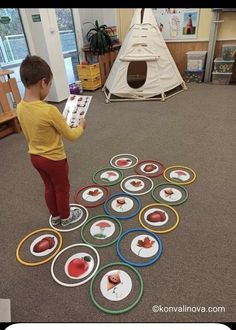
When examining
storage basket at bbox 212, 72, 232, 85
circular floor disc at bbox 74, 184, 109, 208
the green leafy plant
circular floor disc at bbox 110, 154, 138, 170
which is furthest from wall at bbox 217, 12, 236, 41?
circular floor disc at bbox 74, 184, 109, 208

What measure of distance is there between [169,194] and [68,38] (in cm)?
402

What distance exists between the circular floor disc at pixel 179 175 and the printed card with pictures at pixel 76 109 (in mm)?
839

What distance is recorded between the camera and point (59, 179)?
1.32 meters

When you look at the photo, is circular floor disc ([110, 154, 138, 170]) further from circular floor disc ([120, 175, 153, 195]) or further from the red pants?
the red pants

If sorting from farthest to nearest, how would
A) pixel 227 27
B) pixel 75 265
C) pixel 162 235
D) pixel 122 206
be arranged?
pixel 227 27 → pixel 122 206 → pixel 162 235 → pixel 75 265

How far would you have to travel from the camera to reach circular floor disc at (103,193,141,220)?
1.58 m

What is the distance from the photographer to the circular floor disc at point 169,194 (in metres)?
1.66

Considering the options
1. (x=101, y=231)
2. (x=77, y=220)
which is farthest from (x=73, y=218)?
(x=101, y=231)

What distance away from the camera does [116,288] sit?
116cm

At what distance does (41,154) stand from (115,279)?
2.42ft

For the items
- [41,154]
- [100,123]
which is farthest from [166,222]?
[100,123]

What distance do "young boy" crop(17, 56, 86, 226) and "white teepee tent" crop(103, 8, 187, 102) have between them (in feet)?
8.25

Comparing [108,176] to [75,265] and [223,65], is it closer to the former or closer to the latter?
[75,265]

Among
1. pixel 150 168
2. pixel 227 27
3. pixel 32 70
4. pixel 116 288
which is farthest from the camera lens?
pixel 227 27
